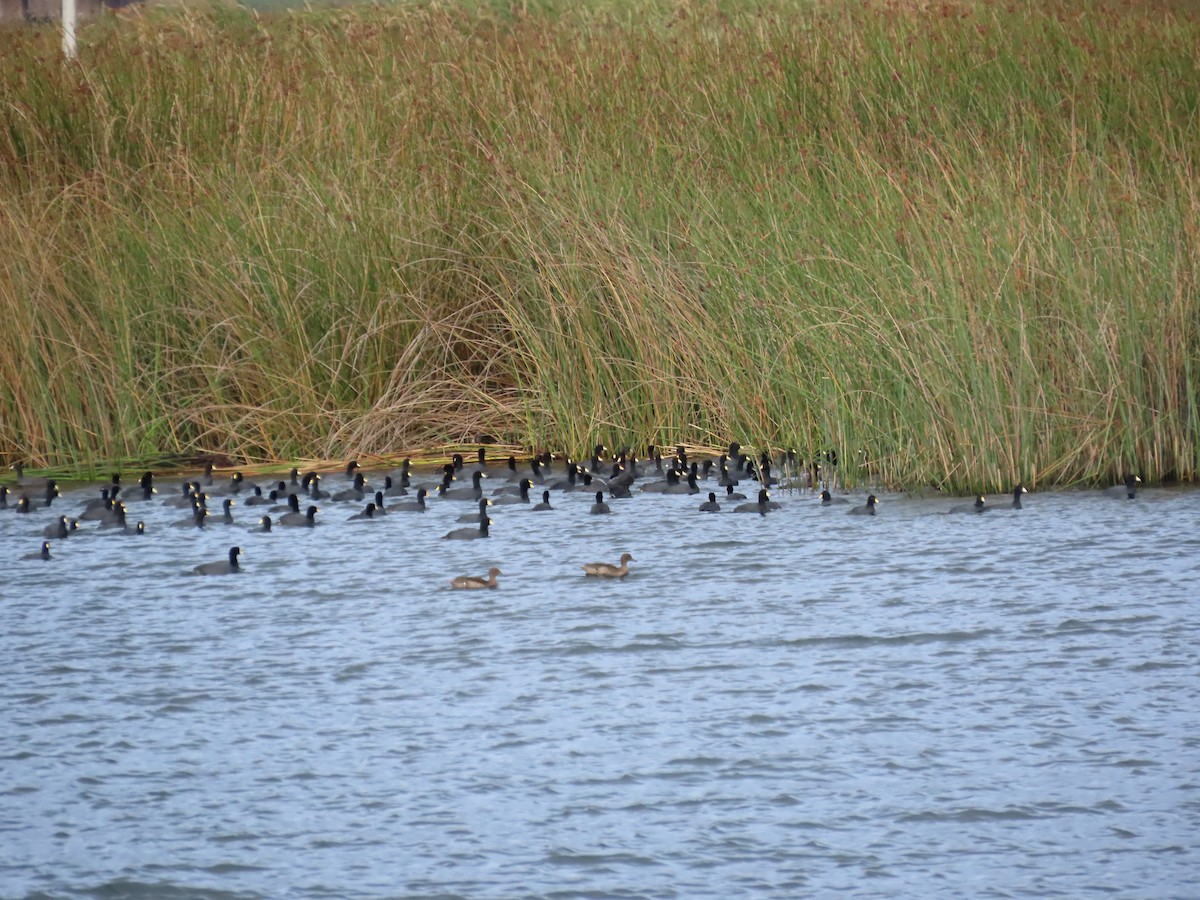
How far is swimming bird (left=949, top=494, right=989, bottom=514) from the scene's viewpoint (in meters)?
8.60

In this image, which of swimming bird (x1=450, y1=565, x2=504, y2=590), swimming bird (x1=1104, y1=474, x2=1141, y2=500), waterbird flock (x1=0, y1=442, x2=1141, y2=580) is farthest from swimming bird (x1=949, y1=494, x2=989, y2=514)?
swimming bird (x1=450, y1=565, x2=504, y2=590)

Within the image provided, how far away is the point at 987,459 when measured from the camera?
8.94m

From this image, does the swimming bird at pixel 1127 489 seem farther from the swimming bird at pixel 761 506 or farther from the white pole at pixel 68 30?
the white pole at pixel 68 30

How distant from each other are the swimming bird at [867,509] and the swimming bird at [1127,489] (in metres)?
1.17

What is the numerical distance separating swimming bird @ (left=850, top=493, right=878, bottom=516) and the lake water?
15cm

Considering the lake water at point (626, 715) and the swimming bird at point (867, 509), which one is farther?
the swimming bird at point (867, 509)

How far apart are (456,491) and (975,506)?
2711 mm

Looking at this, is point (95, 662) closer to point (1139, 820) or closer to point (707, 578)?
point (707, 578)

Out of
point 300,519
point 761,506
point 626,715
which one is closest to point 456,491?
point 300,519

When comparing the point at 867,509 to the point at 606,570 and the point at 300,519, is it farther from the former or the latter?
the point at 300,519

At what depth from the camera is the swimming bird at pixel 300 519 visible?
8.95 meters

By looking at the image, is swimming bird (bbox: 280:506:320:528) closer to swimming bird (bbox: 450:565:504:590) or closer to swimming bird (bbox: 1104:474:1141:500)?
swimming bird (bbox: 450:565:504:590)

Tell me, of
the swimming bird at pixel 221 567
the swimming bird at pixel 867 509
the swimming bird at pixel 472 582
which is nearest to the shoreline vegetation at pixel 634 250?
the swimming bird at pixel 867 509

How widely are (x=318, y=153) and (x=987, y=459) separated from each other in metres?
4.90
